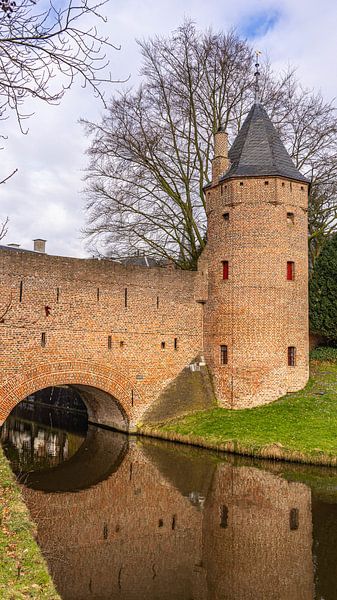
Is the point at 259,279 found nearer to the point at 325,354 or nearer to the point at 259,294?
the point at 259,294

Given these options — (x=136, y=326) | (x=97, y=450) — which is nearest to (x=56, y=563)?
(x=97, y=450)

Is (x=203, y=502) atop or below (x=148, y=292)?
below

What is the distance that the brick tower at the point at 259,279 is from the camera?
14734mm

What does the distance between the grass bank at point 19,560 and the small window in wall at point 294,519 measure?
3891 mm

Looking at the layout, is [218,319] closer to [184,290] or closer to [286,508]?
[184,290]

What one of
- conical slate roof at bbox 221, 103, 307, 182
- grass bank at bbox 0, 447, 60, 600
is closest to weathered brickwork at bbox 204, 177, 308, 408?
conical slate roof at bbox 221, 103, 307, 182

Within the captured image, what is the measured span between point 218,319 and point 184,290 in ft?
4.33

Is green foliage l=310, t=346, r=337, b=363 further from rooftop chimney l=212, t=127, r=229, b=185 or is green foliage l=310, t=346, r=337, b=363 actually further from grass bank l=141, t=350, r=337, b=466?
rooftop chimney l=212, t=127, r=229, b=185

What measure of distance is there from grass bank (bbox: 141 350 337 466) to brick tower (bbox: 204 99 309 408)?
60cm

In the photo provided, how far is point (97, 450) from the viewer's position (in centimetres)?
1331

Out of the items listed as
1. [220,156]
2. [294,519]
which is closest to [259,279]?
[220,156]

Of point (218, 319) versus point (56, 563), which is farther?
point (218, 319)

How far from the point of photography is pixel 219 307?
15375 mm

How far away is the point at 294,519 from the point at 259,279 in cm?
764
